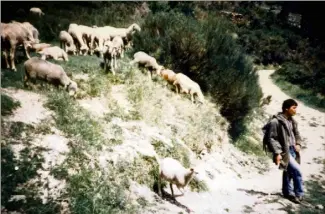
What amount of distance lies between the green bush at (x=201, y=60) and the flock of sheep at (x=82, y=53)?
0.76 meters

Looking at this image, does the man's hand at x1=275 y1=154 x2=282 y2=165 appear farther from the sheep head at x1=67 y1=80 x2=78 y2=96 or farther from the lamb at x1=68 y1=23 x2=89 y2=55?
the lamb at x1=68 y1=23 x2=89 y2=55

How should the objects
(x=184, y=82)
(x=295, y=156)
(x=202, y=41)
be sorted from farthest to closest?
(x=202, y=41)
(x=184, y=82)
(x=295, y=156)

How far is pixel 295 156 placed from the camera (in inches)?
271

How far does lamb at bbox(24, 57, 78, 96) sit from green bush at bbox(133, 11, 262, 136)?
161 inches

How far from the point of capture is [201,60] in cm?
1119

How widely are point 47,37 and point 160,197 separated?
26.0 feet

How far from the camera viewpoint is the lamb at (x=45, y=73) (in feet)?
23.3

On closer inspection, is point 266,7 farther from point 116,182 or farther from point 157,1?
point 116,182

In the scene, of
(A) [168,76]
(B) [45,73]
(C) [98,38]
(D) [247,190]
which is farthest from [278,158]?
(C) [98,38]

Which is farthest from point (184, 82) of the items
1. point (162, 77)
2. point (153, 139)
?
point (153, 139)

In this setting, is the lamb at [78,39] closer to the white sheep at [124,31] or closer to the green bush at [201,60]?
the white sheep at [124,31]

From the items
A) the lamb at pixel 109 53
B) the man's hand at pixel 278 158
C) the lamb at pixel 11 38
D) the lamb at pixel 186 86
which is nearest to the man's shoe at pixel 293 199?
the man's hand at pixel 278 158

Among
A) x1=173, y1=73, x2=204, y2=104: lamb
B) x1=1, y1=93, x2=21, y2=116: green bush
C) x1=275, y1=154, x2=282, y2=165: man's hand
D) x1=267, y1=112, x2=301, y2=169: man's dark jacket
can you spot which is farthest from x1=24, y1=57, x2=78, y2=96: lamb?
x1=275, y1=154, x2=282, y2=165: man's hand

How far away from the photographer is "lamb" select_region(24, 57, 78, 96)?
23.3ft
